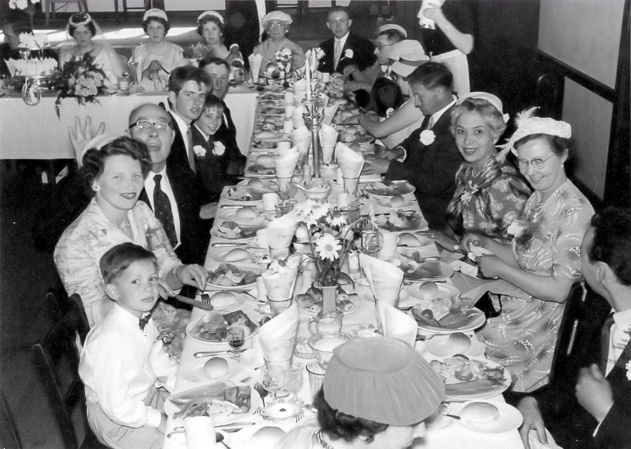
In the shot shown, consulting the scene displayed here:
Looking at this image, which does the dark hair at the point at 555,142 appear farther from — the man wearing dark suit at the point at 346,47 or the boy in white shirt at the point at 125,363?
the man wearing dark suit at the point at 346,47

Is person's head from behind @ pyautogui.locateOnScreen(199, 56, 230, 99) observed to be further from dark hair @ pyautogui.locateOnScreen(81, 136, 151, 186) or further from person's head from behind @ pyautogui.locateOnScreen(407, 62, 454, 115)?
dark hair @ pyautogui.locateOnScreen(81, 136, 151, 186)

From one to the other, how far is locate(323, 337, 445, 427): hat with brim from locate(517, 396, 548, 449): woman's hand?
3.20ft

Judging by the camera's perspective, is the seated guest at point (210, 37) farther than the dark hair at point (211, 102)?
Yes

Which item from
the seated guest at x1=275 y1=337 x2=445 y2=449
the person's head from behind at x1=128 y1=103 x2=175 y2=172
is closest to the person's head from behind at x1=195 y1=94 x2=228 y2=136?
the person's head from behind at x1=128 y1=103 x2=175 y2=172

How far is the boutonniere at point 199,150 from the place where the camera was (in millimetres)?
4656

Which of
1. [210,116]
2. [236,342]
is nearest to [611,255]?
[236,342]

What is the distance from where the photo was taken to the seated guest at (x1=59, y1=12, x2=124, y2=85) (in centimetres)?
698

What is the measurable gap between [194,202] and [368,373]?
2.75 m

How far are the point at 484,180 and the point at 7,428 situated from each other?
2.13 m

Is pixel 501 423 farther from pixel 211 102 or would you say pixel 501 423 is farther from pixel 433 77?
pixel 211 102

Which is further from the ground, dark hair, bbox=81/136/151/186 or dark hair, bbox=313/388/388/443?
dark hair, bbox=81/136/151/186

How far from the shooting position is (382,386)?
1.40 metres

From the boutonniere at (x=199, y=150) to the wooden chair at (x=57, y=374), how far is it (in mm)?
2178

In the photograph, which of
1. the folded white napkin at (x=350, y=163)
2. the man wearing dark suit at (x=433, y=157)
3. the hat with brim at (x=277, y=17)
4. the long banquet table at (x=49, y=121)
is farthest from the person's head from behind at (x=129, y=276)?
the hat with brim at (x=277, y=17)
